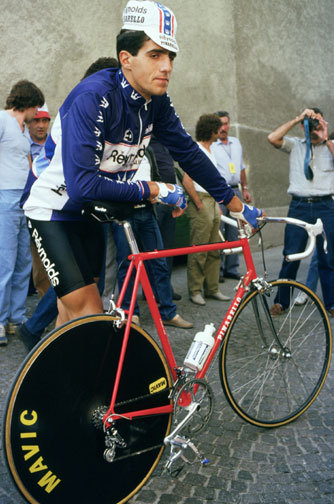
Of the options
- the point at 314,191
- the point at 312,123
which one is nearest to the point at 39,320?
the point at 314,191

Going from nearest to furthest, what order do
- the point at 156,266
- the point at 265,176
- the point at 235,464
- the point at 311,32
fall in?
the point at 235,464 → the point at 156,266 → the point at 265,176 → the point at 311,32

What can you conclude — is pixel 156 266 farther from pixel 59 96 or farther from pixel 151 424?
pixel 59 96

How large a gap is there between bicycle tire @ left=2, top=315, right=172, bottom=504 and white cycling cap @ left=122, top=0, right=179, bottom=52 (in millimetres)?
1213

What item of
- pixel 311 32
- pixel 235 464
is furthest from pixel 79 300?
pixel 311 32

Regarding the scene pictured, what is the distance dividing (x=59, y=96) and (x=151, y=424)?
6880mm

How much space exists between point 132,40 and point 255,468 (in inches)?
83.0

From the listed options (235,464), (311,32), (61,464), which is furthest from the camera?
(311,32)

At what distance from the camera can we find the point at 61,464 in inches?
80.5

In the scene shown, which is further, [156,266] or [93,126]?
A: [156,266]

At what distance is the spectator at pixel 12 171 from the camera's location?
462 cm

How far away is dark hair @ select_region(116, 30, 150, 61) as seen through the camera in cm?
233

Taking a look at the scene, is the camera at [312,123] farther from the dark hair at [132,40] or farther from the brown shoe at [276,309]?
the dark hair at [132,40]

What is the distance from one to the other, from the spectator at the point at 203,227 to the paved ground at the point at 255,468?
2.65 meters

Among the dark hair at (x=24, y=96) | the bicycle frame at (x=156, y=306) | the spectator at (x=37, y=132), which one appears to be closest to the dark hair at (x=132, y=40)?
the bicycle frame at (x=156, y=306)
